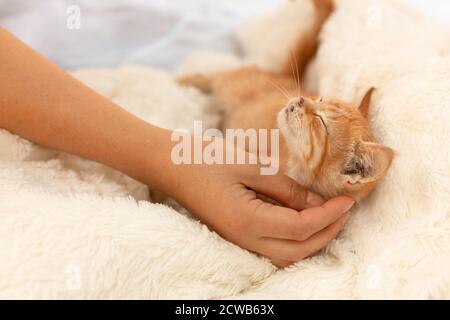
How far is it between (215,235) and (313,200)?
21cm

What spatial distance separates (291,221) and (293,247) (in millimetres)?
60

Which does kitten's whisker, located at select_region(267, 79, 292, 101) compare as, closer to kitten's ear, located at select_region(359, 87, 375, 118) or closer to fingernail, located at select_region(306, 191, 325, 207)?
kitten's ear, located at select_region(359, 87, 375, 118)

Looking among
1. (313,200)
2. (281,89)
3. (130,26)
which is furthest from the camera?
(130,26)

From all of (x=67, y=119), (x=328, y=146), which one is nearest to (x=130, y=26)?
(x=67, y=119)

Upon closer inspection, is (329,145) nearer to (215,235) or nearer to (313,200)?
(313,200)

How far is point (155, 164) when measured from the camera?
0.93 metres

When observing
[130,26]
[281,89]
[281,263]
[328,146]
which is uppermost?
[130,26]

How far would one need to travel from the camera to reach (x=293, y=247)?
0.87 m

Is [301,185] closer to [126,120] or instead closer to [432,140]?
[432,140]

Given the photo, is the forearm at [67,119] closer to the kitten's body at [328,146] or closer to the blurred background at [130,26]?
the kitten's body at [328,146]

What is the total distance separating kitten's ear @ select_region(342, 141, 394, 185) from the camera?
888 millimetres

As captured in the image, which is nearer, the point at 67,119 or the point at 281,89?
the point at 67,119

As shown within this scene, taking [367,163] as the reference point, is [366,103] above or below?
above

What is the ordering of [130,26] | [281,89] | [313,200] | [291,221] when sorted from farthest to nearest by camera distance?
1. [130,26]
2. [281,89]
3. [313,200]
4. [291,221]
